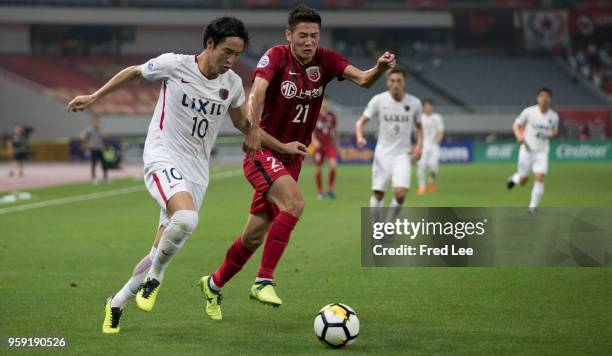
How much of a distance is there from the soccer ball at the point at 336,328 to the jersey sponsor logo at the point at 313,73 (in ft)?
7.61

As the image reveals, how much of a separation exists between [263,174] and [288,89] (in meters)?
0.78

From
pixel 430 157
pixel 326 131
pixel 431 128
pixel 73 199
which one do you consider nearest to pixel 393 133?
pixel 326 131

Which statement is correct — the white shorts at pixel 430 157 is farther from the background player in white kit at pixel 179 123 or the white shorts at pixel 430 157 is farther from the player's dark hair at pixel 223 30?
the player's dark hair at pixel 223 30

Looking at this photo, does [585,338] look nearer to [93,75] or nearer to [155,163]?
[155,163]

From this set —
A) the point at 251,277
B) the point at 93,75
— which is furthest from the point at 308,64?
the point at 93,75

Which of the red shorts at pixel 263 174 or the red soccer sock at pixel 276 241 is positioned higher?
the red shorts at pixel 263 174

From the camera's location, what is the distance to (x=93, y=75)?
58.2m

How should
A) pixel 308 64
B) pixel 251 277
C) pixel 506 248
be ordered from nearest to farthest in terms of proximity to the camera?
1. pixel 308 64
2. pixel 251 277
3. pixel 506 248

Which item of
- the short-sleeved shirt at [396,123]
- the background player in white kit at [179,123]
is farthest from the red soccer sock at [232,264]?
the short-sleeved shirt at [396,123]

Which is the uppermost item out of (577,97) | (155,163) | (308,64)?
(308,64)

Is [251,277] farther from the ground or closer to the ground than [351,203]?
farther from the ground

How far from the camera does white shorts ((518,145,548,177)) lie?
1816cm

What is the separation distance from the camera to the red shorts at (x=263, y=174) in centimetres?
811

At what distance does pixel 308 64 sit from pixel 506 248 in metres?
5.53
